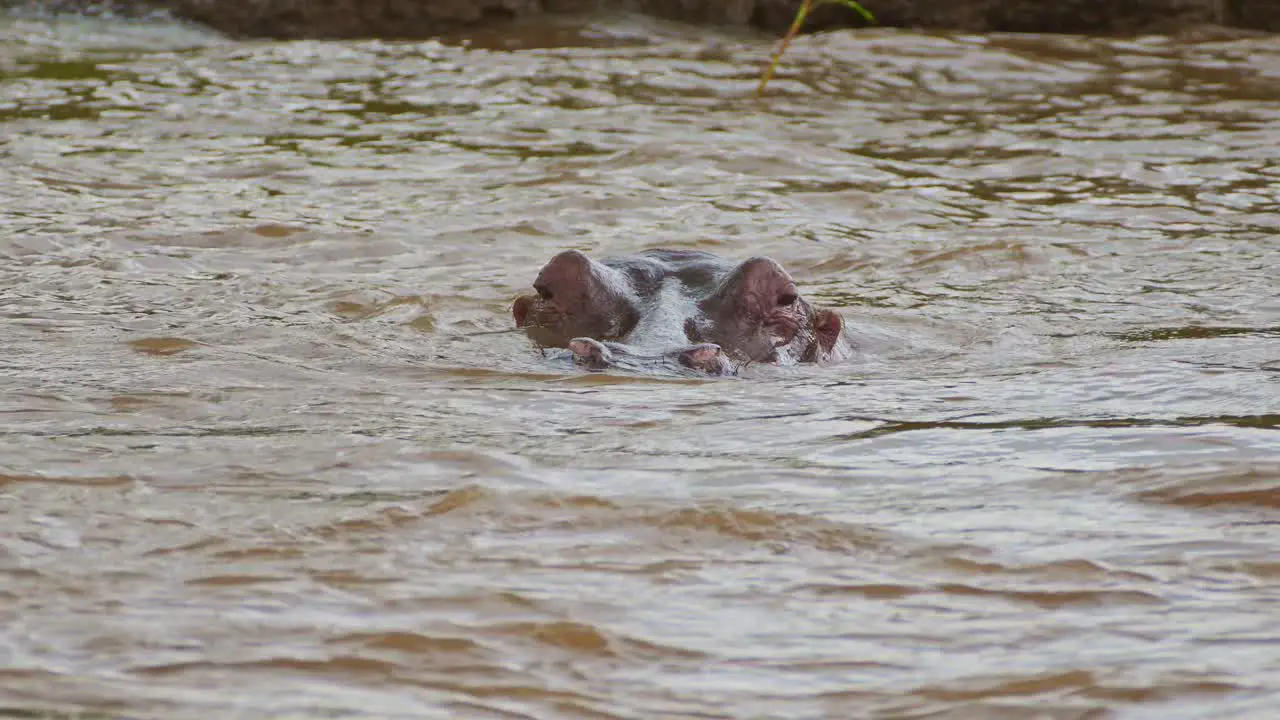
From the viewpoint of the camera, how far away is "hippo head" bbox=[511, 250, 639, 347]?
5.52 meters

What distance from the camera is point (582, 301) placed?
557 cm

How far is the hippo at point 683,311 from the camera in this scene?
5.27 meters

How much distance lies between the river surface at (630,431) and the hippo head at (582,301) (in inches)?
7.9

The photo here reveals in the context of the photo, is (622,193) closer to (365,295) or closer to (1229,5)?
(365,295)

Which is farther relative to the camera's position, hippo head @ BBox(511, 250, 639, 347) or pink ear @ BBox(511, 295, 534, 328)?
pink ear @ BBox(511, 295, 534, 328)

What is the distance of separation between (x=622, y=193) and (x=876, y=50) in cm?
455

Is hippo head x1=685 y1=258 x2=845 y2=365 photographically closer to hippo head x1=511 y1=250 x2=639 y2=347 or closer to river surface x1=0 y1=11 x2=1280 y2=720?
river surface x1=0 y1=11 x2=1280 y2=720

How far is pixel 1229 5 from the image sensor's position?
13734 millimetres

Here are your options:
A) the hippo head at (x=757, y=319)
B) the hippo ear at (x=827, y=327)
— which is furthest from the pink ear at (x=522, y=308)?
the hippo ear at (x=827, y=327)

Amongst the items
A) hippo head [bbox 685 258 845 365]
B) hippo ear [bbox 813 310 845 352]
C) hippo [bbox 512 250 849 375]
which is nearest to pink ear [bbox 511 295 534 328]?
hippo [bbox 512 250 849 375]

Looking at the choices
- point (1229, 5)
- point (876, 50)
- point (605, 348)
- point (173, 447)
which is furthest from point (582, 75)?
point (173, 447)

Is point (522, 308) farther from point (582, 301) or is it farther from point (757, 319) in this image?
point (757, 319)

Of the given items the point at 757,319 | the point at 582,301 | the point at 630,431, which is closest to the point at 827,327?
the point at 757,319

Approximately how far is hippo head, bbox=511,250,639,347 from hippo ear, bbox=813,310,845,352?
59 centimetres
